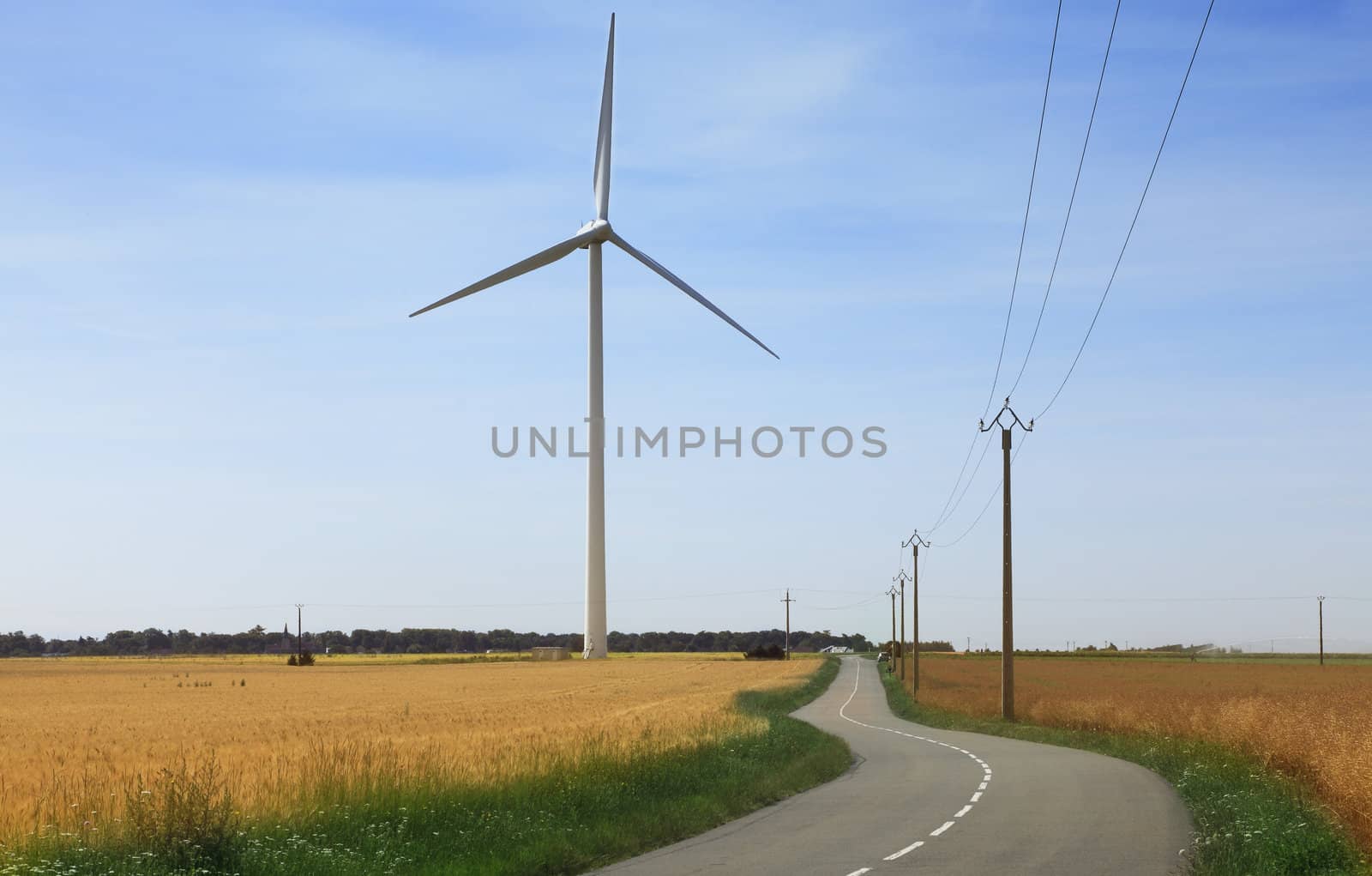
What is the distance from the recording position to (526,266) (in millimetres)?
80125

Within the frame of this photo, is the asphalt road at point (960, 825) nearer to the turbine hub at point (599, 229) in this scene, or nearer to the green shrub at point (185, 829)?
the green shrub at point (185, 829)

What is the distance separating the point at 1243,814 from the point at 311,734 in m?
24.0

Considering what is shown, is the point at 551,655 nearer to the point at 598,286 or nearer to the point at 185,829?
the point at 598,286

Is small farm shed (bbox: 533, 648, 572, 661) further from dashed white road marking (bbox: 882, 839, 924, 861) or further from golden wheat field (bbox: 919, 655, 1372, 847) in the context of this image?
dashed white road marking (bbox: 882, 839, 924, 861)

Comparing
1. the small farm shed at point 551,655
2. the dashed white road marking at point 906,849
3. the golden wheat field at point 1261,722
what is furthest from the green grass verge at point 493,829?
the small farm shed at point 551,655

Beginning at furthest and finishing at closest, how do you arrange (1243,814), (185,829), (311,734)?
(311,734)
(1243,814)
(185,829)

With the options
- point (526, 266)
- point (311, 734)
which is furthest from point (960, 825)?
point (526, 266)

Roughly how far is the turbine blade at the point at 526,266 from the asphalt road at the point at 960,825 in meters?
49.1

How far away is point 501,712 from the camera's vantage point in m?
46.0

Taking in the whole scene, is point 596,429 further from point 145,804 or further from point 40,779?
point 145,804

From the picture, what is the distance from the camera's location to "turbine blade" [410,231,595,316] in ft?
247

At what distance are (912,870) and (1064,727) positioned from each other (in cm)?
3114

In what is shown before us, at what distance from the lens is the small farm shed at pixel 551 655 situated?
5886 inches

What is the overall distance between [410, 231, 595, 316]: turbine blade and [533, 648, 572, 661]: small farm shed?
7573 centimetres
